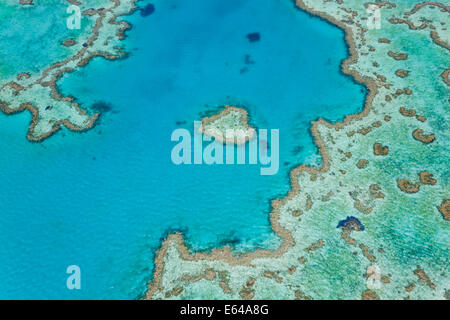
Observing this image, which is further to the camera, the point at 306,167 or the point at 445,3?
the point at 445,3

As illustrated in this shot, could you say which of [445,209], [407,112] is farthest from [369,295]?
[407,112]

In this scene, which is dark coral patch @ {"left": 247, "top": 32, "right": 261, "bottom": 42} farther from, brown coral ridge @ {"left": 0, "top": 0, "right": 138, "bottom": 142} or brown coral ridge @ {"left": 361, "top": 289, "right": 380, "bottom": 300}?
brown coral ridge @ {"left": 361, "top": 289, "right": 380, "bottom": 300}

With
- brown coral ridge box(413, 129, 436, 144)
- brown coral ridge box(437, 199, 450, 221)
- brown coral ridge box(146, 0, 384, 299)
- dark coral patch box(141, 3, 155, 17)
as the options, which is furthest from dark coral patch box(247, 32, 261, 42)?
brown coral ridge box(437, 199, 450, 221)

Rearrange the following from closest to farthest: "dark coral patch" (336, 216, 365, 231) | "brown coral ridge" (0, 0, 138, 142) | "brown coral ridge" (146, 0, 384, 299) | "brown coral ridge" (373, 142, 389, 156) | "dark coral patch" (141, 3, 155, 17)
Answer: "brown coral ridge" (146, 0, 384, 299) → "dark coral patch" (336, 216, 365, 231) → "brown coral ridge" (373, 142, 389, 156) → "brown coral ridge" (0, 0, 138, 142) → "dark coral patch" (141, 3, 155, 17)

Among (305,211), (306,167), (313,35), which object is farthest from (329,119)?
(313,35)

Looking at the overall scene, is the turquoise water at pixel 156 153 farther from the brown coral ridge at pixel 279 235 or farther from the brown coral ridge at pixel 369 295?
the brown coral ridge at pixel 369 295

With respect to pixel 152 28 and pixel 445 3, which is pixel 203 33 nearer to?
pixel 152 28

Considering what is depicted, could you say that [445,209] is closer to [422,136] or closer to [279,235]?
[422,136]
